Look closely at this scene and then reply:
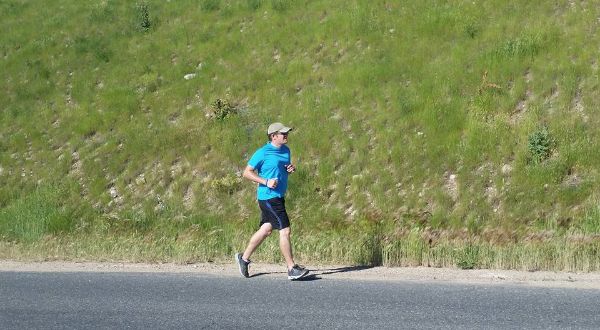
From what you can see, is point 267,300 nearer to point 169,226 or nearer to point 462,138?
point 169,226

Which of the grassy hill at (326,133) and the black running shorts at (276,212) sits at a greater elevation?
the grassy hill at (326,133)

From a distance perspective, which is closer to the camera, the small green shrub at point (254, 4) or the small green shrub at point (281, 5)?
the small green shrub at point (281, 5)

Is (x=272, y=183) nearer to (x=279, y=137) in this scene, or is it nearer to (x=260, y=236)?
(x=279, y=137)

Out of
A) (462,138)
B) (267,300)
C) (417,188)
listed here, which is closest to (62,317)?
(267,300)

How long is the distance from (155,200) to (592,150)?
751cm

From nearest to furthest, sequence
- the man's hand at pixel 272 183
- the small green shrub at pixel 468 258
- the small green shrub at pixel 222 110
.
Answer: the man's hand at pixel 272 183 → the small green shrub at pixel 468 258 → the small green shrub at pixel 222 110

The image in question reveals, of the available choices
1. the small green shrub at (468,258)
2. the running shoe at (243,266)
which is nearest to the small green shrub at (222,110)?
the running shoe at (243,266)

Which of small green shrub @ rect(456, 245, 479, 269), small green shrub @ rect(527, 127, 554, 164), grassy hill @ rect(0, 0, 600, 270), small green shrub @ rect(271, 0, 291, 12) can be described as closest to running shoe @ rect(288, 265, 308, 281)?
grassy hill @ rect(0, 0, 600, 270)

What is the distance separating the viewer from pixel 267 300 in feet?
25.7

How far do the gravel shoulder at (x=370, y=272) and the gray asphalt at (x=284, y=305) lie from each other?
347mm

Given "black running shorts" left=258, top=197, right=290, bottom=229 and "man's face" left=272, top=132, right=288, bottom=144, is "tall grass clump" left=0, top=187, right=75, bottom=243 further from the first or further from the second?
"man's face" left=272, top=132, right=288, bottom=144

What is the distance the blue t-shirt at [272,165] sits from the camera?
28.9 feet

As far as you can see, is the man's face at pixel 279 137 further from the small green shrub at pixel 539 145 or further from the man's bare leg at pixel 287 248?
the small green shrub at pixel 539 145

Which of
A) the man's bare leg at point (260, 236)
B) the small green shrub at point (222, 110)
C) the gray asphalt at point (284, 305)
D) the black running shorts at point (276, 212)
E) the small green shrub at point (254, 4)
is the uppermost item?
the small green shrub at point (254, 4)
